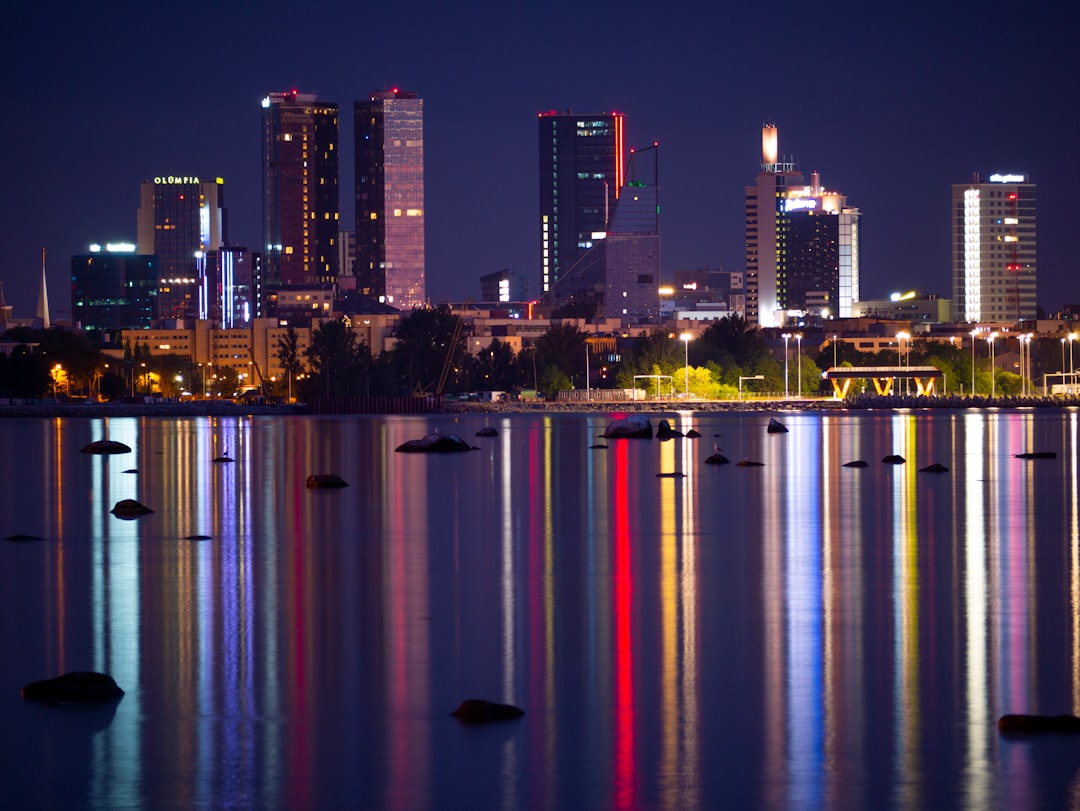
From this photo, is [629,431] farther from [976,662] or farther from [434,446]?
[976,662]

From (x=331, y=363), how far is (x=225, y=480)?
450 ft

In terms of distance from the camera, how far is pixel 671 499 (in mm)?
41844

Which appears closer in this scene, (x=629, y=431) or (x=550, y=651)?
(x=550, y=651)

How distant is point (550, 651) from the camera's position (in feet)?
60.6

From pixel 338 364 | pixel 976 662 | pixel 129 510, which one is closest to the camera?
pixel 976 662

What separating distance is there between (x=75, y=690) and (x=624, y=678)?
5.54 metres

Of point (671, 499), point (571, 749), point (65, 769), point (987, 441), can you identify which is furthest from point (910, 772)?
point (987, 441)

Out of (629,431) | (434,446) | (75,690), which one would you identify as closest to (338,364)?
(629,431)

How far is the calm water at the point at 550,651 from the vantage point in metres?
13.1

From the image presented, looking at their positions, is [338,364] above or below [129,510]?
above

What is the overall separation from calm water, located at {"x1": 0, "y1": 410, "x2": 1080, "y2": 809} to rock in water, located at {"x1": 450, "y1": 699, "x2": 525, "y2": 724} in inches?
7.8

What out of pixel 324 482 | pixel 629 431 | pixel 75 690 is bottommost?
pixel 75 690

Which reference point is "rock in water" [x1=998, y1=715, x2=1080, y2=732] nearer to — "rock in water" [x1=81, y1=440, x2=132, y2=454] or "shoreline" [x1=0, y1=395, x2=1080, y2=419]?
"rock in water" [x1=81, y1=440, x2=132, y2=454]

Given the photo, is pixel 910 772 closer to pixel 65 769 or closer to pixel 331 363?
pixel 65 769
